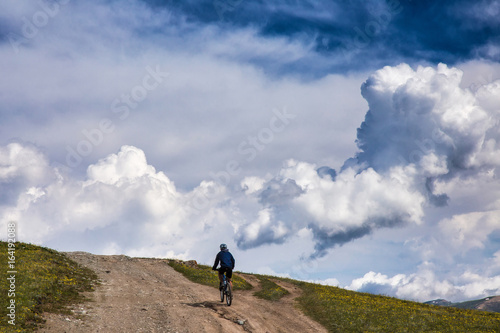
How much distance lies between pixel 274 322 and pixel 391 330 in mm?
7297

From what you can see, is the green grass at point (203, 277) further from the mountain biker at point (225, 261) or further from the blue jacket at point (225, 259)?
the blue jacket at point (225, 259)

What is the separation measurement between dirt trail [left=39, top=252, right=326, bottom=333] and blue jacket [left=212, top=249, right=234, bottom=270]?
2563 millimetres

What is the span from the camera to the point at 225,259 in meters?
24.0

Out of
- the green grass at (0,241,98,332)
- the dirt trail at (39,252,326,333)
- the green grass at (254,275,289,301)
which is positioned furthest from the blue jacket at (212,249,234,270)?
the green grass at (254,275,289,301)

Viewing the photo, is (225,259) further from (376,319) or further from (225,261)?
(376,319)

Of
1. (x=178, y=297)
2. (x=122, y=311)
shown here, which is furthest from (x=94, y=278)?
(x=122, y=311)

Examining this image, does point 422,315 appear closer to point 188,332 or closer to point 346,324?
point 346,324

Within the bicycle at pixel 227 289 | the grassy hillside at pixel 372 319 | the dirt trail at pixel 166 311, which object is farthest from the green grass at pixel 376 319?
the bicycle at pixel 227 289

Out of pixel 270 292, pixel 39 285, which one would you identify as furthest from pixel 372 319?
pixel 39 285

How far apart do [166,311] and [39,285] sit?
801cm

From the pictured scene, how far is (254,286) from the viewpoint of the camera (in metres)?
37.7

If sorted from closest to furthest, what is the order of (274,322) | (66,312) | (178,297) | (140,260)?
(66,312)
(274,322)
(178,297)
(140,260)

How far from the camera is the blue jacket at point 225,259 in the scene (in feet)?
78.3

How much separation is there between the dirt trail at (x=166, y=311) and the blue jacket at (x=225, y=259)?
2.56m
